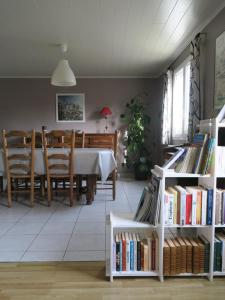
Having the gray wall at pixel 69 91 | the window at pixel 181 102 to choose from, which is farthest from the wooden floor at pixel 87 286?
the gray wall at pixel 69 91

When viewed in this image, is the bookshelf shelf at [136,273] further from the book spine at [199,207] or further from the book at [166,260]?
the book spine at [199,207]

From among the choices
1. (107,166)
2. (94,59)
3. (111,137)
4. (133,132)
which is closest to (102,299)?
(107,166)

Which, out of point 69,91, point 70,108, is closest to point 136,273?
point 70,108

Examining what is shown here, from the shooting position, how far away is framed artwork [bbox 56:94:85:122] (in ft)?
19.7

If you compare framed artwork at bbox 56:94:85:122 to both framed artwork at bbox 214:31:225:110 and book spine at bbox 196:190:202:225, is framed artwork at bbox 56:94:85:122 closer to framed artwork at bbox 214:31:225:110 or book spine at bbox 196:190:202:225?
framed artwork at bbox 214:31:225:110

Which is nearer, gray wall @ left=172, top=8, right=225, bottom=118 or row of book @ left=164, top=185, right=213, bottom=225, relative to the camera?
row of book @ left=164, top=185, right=213, bottom=225

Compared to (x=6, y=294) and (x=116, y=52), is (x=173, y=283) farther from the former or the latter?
(x=116, y=52)

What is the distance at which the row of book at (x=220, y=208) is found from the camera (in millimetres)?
1718

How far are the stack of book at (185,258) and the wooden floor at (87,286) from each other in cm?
7

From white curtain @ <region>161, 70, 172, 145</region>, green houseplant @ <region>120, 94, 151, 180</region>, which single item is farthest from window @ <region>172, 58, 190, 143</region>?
green houseplant @ <region>120, 94, 151, 180</region>

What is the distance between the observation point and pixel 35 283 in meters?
1.70

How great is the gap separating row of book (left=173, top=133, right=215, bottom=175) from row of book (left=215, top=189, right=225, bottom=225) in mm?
173

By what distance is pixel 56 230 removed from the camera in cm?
258

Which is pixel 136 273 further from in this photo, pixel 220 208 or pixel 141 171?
pixel 141 171
